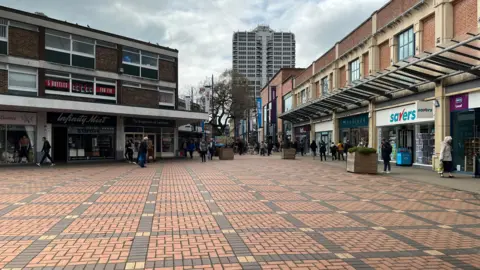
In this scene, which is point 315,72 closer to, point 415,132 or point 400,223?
point 415,132

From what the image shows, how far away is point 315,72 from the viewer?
37.9 meters

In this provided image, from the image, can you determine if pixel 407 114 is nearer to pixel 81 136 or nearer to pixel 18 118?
pixel 81 136

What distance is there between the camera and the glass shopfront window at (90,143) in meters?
24.7

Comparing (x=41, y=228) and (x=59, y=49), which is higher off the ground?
(x=59, y=49)

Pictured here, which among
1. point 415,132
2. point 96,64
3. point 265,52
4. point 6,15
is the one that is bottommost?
point 415,132

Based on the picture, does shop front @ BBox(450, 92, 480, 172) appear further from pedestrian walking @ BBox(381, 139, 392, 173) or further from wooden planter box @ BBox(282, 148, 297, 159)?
wooden planter box @ BBox(282, 148, 297, 159)

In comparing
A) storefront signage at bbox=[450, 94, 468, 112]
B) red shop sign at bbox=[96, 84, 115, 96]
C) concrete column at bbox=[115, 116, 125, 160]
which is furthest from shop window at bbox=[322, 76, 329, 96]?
red shop sign at bbox=[96, 84, 115, 96]

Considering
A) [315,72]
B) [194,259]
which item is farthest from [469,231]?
[315,72]

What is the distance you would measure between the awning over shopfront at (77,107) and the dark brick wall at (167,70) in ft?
13.2

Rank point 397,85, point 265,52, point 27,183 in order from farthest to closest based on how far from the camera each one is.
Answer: point 265,52, point 397,85, point 27,183

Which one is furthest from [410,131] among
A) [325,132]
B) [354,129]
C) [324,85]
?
[324,85]

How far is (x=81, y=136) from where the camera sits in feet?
82.4

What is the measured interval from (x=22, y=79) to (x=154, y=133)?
10.4m

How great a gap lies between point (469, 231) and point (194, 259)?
15.3 ft
